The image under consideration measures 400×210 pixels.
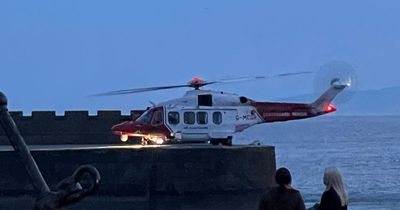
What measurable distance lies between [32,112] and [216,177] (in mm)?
9293

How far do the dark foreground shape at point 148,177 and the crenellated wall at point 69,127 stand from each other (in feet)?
22.5

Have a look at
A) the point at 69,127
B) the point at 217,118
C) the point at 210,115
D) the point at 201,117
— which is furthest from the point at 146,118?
the point at 69,127

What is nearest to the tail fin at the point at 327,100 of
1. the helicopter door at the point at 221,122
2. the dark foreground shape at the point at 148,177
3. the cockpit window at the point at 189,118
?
the helicopter door at the point at 221,122

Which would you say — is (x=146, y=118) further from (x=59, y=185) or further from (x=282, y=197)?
(x=59, y=185)

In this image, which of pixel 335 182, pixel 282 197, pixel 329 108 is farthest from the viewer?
pixel 329 108

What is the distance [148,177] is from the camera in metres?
22.5

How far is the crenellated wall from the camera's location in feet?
97.2

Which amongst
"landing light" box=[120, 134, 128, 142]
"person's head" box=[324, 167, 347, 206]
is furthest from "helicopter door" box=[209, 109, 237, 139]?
"person's head" box=[324, 167, 347, 206]

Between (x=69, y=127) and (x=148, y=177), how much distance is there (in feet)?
25.7

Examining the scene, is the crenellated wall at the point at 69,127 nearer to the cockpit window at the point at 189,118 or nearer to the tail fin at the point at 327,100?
the cockpit window at the point at 189,118

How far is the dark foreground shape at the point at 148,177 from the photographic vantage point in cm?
2223

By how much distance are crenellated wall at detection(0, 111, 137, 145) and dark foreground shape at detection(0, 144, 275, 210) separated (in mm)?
6859

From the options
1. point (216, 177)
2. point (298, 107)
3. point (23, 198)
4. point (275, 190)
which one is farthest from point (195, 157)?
point (275, 190)

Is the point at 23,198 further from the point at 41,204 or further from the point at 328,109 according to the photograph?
the point at 41,204
